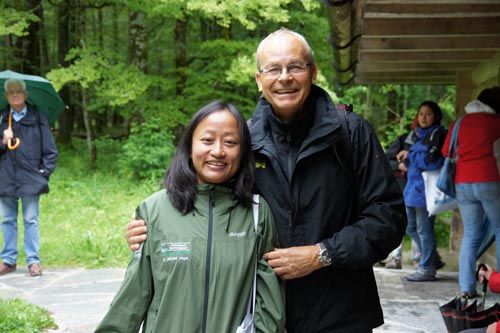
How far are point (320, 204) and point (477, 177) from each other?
3.76m

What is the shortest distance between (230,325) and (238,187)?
1.66ft

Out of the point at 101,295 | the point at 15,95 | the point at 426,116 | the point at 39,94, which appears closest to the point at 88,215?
the point at 39,94

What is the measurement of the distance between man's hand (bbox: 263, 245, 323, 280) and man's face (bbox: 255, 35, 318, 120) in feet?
1.78

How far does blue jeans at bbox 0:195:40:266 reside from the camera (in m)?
6.63

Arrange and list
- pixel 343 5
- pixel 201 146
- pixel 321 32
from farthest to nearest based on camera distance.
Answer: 1. pixel 321 32
2. pixel 343 5
3. pixel 201 146

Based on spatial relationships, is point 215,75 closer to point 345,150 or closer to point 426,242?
point 426,242

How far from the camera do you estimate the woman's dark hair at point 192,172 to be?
2.23 metres

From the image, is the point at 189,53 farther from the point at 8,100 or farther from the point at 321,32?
the point at 8,100

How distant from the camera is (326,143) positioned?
2.20 metres

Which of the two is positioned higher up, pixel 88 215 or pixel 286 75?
pixel 286 75

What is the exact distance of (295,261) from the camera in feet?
7.06

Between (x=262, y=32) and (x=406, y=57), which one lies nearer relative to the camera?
(x=406, y=57)

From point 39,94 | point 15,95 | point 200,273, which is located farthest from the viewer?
point 39,94

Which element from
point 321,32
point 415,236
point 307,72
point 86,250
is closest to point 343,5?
point 307,72
